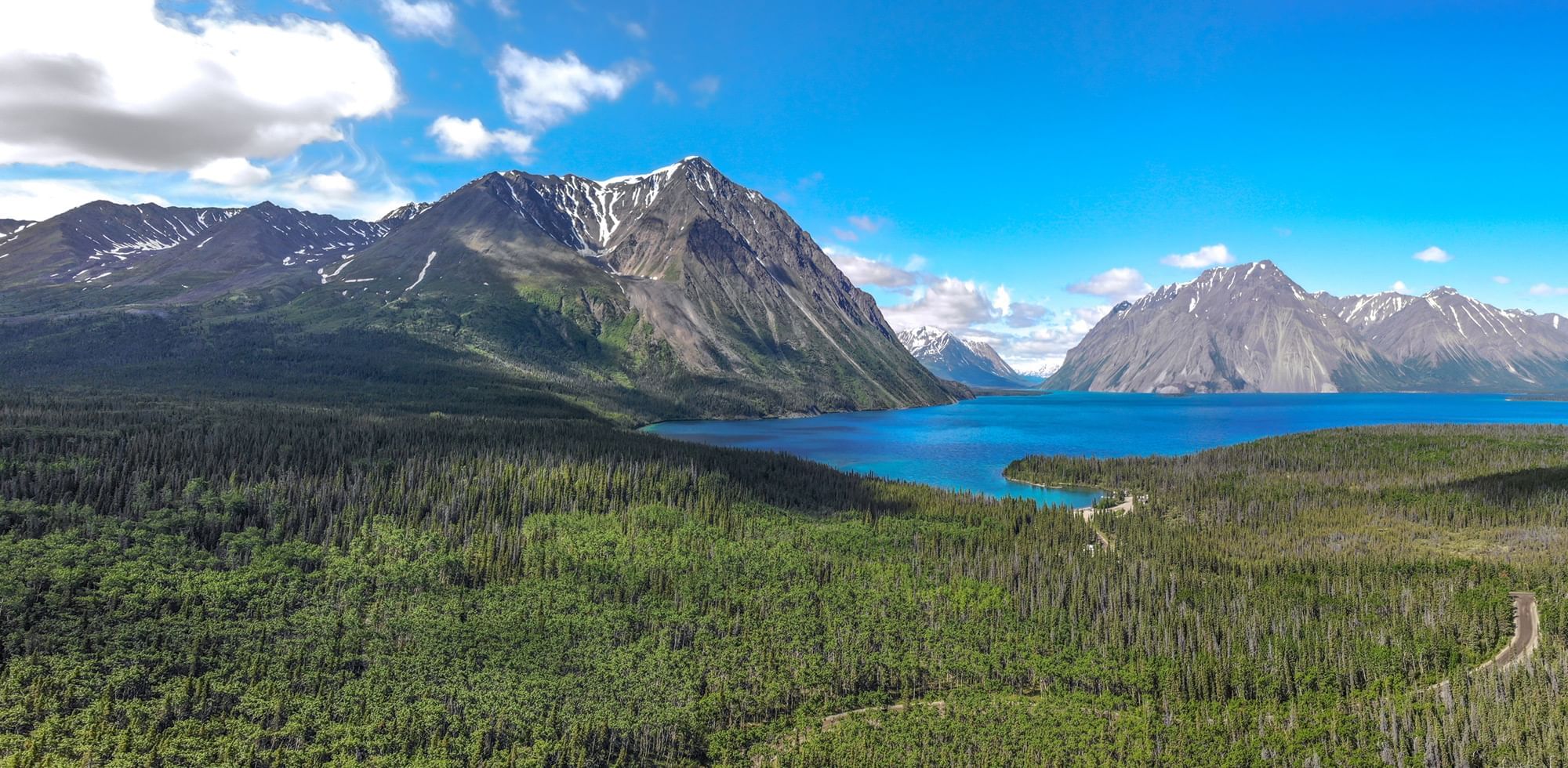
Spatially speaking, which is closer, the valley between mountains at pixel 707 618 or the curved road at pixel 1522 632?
the valley between mountains at pixel 707 618

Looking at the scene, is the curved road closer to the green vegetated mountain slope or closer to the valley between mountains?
the valley between mountains

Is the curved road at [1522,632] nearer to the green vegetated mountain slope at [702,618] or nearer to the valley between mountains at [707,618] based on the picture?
the valley between mountains at [707,618]

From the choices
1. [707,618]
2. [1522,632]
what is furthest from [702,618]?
[1522,632]

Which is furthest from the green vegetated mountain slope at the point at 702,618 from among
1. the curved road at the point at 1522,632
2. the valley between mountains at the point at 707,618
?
the curved road at the point at 1522,632

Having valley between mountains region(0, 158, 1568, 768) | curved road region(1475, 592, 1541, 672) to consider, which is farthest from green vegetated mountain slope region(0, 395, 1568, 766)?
curved road region(1475, 592, 1541, 672)

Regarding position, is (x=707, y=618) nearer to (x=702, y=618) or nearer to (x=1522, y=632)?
(x=702, y=618)

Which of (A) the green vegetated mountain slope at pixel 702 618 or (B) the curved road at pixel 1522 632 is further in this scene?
(B) the curved road at pixel 1522 632

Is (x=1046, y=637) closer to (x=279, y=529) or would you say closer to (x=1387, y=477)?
(x=279, y=529)

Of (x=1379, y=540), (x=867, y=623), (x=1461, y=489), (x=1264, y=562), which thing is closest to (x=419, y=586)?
(x=867, y=623)
